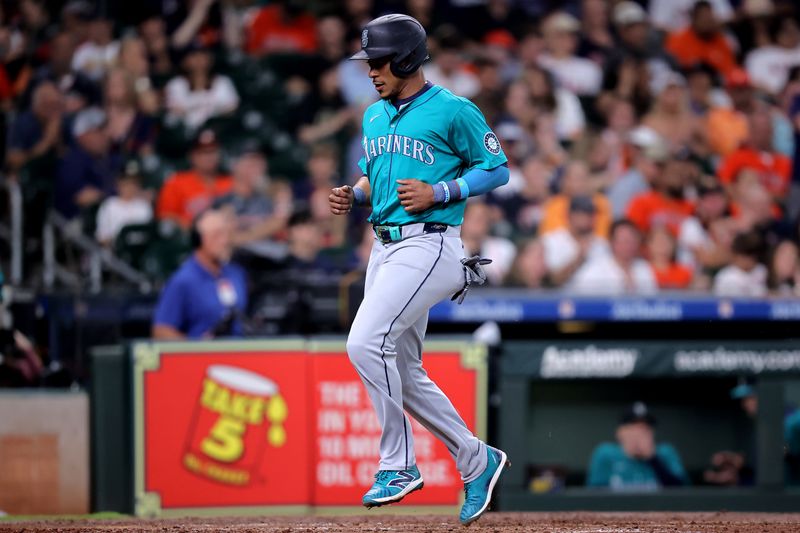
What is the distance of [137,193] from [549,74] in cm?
411

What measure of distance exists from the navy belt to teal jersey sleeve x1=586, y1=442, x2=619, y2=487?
3.35 m

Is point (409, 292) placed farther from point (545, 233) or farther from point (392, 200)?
point (545, 233)

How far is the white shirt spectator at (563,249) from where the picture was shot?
1031 centimetres

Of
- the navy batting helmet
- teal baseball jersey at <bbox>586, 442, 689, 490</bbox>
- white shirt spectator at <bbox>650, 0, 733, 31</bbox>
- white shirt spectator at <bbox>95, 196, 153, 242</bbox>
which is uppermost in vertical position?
white shirt spectator at <bbox>650, 0, 733, 31</bbox>

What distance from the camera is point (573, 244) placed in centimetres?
1045

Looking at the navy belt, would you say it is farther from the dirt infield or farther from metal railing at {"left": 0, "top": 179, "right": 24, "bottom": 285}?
metal railing at {"left": 0, "top": 179, "right": 24, "bottom": 285}

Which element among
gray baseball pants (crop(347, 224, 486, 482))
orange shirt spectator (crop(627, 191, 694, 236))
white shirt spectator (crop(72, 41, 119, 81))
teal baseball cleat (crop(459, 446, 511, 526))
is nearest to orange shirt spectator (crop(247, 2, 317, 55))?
white shirt spectator (crop(72, 41, 119, 81))

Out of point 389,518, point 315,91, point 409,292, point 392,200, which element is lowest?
point 389,518

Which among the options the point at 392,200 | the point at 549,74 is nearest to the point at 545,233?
the point at 549,74

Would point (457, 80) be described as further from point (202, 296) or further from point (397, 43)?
point (397, 43)

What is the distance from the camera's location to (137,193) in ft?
34.7

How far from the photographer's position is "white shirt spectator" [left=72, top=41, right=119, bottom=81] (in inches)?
450

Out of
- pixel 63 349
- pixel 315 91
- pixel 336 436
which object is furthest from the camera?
pixel 315 91

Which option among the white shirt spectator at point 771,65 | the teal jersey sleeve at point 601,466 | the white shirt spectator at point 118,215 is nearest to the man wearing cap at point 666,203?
the white shirt spectator at point 771,65
